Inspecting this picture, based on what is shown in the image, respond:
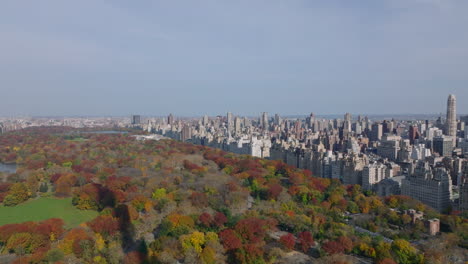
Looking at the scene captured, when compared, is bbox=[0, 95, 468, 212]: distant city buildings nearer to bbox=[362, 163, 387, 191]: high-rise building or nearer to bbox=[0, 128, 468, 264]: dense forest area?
bbox=[362, 163, 387, 191]: high-rise building

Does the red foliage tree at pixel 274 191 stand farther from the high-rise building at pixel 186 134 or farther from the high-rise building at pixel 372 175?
the high-rise building at pixel 186 134

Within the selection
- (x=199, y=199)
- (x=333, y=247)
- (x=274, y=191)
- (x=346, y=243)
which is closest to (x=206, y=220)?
(x=199, y=199)

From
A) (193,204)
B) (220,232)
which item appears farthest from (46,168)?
(220,232)

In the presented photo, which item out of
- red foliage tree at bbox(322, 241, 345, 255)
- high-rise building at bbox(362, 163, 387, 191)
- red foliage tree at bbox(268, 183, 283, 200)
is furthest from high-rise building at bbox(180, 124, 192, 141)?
red foliage tree at bbox(322, 241, 345, 255)

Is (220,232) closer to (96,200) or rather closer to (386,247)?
(386,247)

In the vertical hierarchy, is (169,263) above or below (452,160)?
below
